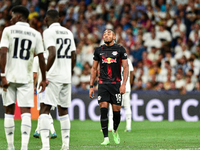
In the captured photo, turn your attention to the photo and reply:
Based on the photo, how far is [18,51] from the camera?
20.1ft

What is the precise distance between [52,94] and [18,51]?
0.91 metres

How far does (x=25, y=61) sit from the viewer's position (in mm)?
6172

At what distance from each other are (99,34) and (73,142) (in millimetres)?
10672

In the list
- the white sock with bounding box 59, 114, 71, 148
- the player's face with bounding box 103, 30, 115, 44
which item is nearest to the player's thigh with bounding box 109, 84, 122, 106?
the player's face with bounding box 103, 30, 115, 44

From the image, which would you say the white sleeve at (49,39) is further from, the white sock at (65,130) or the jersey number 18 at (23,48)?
the white sock at (65,130)

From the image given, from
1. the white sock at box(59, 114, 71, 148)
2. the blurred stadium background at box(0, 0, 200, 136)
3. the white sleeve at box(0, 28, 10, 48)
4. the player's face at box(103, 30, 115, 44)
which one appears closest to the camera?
the white sleeve at box(0, 28, 10, 48)

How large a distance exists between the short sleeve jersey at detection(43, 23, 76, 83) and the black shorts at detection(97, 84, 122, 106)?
66.4 inches

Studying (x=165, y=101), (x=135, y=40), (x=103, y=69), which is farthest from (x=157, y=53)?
(x=103, y=69)

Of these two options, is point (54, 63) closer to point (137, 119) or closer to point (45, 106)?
point (45, 106)

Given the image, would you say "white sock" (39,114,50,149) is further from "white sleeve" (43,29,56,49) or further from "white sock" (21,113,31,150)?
"white sleeve" (43,29,56,49)

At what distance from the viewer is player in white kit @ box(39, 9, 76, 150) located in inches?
255

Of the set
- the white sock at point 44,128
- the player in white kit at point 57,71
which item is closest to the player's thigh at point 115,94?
the player in white kit at point 57,71

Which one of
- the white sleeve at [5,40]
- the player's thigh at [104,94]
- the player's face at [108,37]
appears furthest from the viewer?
the player's face at [108,37]

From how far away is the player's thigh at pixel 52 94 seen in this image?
652 centimetres
